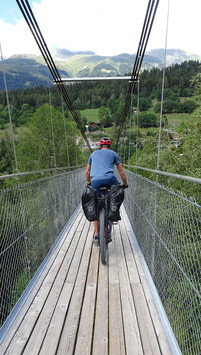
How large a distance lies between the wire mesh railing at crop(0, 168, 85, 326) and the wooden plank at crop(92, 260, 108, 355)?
1.68 ft

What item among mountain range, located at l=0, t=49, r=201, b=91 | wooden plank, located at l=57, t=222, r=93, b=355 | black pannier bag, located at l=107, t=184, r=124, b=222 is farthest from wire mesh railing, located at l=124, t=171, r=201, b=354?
mountain range, located at l=0, t=49, r=201, b=91

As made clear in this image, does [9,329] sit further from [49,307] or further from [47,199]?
[47,199]

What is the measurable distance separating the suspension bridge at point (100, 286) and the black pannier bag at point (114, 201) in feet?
0.78

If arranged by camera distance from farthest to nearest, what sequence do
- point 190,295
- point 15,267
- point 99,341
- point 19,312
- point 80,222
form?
point 80,222, point 15,267, point 19,312, point 99,341, point 190,295

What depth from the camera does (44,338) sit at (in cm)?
128

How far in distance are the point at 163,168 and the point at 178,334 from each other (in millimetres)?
11041

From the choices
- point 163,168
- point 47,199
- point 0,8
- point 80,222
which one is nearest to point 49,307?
point 47,199

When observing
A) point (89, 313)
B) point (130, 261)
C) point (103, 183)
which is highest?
point (103, 183)

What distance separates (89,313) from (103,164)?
1165 mm

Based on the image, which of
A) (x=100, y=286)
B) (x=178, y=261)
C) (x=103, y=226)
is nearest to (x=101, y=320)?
(x=100, y=286)

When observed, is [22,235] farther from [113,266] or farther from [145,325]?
[145,325]

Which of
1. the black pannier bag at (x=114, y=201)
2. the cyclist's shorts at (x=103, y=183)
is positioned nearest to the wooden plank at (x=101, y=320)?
the black pannier bag at (x=114, y=201)

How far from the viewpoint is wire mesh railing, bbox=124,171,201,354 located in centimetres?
107

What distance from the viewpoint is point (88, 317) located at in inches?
56.6
